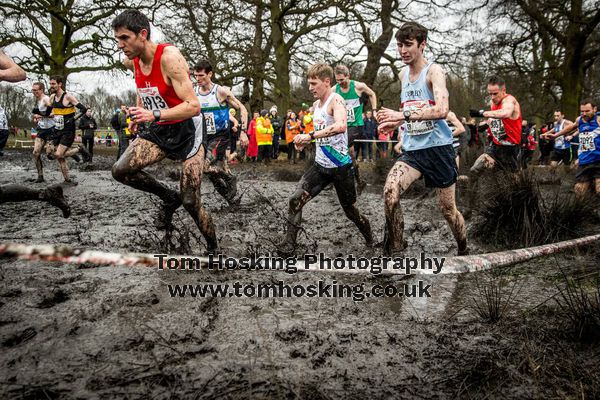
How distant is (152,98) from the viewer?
377 centimetres

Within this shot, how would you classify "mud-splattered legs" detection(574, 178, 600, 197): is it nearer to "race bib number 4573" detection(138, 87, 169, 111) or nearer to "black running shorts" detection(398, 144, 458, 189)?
"black running shorts" detection(398, 144, 458, 189)

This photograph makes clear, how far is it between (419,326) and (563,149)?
1373cm

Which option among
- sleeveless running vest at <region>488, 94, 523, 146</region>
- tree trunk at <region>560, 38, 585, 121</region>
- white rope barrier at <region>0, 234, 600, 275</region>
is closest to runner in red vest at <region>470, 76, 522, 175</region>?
sleeveless running vest at <region>488, 94, 523, 146</region>

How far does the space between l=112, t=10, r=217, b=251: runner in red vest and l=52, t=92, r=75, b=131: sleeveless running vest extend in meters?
6.16

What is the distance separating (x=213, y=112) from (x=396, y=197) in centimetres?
454

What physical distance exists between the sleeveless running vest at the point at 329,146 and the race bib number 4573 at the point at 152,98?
1.47m

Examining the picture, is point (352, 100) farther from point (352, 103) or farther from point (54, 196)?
point (54, 196)

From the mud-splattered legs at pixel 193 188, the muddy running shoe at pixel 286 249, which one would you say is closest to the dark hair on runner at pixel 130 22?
the mud-splattered legs at pixel 193 188

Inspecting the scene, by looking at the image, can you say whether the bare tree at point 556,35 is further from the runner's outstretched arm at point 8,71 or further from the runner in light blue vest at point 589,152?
the runner's outstretched arm at point 8,71

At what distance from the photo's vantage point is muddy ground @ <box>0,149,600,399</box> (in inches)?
76.4

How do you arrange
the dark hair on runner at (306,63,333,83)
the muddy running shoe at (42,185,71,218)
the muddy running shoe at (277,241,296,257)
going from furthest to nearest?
the dark hair on runner at (306,63,333,83) < the muddy running shoe at (277,241,296,257) < the muddy running shoe at (42,185,71,218)

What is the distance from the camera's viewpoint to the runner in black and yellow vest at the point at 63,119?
9.23 metres

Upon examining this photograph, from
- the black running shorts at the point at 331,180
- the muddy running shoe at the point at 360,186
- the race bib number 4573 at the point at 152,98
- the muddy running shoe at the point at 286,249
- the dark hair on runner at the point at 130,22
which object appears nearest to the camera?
the dark hair on runner at the point at 130,22

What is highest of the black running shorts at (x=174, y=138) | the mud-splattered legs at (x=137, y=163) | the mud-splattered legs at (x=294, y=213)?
the black running shorts at (x=174, y=138)
